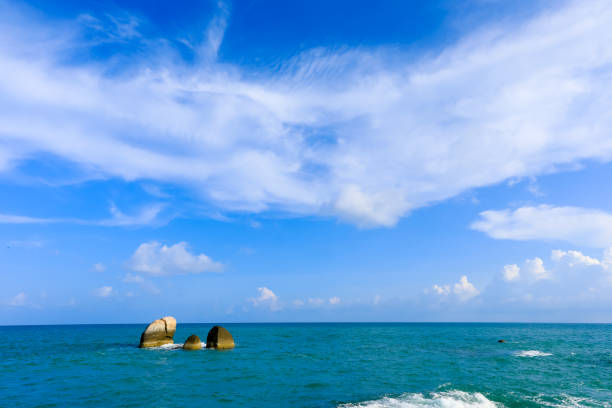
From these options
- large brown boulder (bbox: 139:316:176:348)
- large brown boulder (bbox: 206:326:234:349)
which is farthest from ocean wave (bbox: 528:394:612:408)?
large brown boulder (bbox: 139:316:176:348)

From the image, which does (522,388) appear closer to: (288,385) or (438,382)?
(438,382)

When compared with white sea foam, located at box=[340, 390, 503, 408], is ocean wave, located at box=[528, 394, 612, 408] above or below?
below

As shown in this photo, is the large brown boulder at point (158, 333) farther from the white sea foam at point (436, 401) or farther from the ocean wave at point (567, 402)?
the ocean wave at point (567, 402)

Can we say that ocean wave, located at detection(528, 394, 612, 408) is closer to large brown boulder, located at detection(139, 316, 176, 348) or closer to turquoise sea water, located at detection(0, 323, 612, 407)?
turquoise sea water, located at detection(0, 323, 612, 407)

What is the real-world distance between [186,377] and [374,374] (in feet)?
43.3

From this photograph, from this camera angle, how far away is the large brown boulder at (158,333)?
43.5m

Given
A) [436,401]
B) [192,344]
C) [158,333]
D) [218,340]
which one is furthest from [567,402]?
[158,333]

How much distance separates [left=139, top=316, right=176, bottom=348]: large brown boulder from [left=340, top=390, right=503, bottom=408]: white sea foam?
3327cm

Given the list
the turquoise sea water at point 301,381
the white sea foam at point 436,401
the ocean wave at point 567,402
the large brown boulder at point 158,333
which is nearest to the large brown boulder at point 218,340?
the turquoise sea water at point 301,381

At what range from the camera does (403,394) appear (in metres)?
20.1

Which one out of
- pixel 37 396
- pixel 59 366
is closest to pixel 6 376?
pixel 59 366

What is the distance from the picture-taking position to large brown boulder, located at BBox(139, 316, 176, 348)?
43531mm

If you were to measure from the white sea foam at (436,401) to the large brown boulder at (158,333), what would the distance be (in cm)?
3327

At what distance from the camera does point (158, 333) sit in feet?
145
